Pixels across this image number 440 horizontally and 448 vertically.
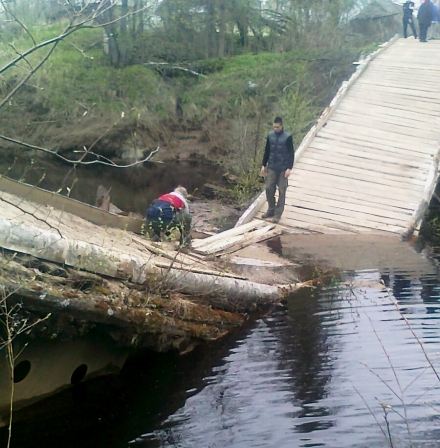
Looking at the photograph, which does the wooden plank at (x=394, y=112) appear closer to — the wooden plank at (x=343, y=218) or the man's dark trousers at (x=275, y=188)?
the wooden plank at (x=343, y=218)

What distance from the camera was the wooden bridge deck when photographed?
10062 mm

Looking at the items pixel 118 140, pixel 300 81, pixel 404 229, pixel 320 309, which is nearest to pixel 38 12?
pixel 118 140

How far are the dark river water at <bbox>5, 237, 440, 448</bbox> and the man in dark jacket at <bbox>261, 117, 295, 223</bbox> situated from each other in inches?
150

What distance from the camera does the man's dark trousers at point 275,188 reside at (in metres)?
9.65

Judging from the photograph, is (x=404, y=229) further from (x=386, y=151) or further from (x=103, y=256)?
(x=103, y=256)

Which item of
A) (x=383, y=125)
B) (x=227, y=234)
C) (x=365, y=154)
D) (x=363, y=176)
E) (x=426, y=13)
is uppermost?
(x=426, y=13)

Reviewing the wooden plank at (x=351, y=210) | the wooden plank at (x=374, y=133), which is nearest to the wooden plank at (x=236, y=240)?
the wooden plank at (x=351, y=210)

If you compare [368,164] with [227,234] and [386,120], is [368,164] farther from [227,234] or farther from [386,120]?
[227,234]

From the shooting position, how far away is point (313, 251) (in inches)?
339

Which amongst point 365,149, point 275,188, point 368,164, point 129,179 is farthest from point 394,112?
point 129,179

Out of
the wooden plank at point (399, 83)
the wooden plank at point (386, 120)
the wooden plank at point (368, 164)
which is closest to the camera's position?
the wooden plank at point (368, 164)

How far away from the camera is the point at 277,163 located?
957 cm

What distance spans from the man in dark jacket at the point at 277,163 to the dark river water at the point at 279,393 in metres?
3.81

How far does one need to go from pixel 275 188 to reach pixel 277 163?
17.3 inches
